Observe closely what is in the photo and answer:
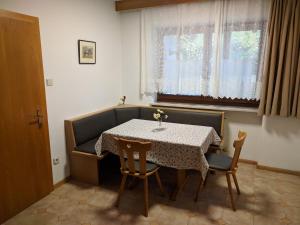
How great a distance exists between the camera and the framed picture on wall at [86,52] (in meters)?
3.17

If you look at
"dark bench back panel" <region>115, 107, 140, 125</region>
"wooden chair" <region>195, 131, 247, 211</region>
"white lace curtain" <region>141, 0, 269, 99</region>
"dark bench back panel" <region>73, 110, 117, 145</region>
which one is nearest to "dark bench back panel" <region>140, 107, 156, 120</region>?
"dark bench back panel" <region>115, 107, 140, 125</region>

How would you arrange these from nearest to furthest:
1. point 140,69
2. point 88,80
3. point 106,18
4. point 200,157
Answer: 1. point 200,157
2. point 88,80
3. point 106,18
4. point 140,69

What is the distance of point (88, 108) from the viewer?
3455 mm

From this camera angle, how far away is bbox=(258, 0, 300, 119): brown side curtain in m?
2.82

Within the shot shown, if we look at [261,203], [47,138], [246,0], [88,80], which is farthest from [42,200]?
[246,0]

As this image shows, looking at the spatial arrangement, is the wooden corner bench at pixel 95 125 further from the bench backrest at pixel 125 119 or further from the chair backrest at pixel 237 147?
the chair backrest at pixel 237 147

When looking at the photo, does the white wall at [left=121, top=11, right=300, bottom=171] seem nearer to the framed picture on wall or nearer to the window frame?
the window frame

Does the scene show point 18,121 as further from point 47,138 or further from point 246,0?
point 246,0

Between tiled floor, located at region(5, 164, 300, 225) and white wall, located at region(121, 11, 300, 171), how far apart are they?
0.37 meters

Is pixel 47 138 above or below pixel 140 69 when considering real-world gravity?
below

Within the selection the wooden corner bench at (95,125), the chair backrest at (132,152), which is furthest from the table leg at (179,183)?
the wooden corner bench at (95,125)

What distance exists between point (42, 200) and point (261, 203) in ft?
8.48

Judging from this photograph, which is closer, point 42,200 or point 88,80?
point 42,200

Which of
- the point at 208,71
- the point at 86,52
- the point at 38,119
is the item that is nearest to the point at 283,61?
the point at 208,71
